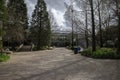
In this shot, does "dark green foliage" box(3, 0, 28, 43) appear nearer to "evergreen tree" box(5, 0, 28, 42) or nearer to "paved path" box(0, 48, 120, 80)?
"evergreen tree" box(5, 0, 28, 42)

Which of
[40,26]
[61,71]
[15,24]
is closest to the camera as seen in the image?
[61,71]

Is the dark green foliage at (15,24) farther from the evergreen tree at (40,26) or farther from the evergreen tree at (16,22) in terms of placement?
the evergreen tree at (40,26)

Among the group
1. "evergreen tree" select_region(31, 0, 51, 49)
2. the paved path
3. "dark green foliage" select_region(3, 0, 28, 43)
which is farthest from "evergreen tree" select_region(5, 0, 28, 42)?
the paved path

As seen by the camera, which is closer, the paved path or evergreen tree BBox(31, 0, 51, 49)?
the paved path

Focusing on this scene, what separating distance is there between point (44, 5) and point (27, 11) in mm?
6543

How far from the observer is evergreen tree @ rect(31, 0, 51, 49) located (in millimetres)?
55656

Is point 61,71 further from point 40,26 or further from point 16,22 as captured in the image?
point 40,26

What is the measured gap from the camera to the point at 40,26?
55.9 meters

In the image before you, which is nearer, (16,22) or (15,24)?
(16,22)

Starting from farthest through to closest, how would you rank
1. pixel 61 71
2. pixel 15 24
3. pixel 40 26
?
pixel 40 26
pixel 15 24
pixel 61 71

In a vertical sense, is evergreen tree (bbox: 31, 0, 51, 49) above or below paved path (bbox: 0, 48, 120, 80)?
above

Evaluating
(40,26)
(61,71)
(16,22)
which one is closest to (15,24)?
(16,22)

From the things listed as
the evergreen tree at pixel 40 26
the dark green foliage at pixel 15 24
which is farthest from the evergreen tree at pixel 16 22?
the evergreen tree at pixel 40 26

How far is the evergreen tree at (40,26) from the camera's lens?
5566 cm
